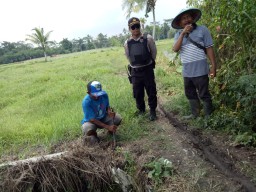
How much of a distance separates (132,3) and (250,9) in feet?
59.0

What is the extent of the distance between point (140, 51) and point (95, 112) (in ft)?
4.15

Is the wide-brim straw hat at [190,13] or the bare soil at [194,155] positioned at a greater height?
the wide-brim straw hat at [190,13]

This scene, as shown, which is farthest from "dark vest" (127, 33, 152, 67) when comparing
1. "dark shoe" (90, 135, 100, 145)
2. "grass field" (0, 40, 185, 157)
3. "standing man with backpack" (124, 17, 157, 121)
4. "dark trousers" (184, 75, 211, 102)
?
"dark shoe" (90, 135, 100, 145)

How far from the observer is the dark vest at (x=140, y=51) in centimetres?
470

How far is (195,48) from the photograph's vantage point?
4336 mm

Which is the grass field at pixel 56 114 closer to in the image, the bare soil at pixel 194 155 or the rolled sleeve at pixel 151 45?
the bare soil at pixel 194 155

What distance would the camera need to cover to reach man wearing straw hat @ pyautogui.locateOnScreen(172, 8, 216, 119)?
4258mm

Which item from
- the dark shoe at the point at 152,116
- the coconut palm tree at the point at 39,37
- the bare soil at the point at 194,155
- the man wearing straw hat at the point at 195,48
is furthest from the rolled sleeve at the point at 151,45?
the coconut palm tree at the point at 39,37

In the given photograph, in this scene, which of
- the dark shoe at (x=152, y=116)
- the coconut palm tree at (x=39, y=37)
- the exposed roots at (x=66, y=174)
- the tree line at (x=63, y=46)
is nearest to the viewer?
the exposed roots at (x=66, y=174)

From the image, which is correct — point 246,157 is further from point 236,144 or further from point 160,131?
point 160,131

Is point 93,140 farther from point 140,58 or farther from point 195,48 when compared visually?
point 195,48

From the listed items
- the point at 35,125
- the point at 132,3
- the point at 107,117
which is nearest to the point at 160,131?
the point at 107,117

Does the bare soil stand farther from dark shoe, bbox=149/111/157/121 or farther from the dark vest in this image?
the dark vest

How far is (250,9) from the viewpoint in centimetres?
354
